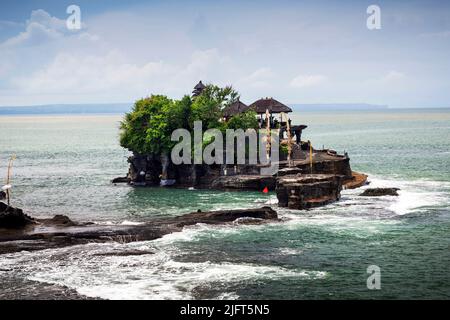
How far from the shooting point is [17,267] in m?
42.9

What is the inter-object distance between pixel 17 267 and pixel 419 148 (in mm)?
112556

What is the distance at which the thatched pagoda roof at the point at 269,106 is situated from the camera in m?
Result: 86.8

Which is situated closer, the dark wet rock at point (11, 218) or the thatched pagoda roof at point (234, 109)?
the dark wet rock at point (11, 218)

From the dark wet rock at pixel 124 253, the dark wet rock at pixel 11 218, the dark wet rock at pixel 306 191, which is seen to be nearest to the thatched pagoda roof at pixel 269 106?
the dark wet rock at pixel 306 191

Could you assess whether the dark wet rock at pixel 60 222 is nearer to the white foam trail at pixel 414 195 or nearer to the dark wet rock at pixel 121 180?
the white foam trail at pixel 414 195

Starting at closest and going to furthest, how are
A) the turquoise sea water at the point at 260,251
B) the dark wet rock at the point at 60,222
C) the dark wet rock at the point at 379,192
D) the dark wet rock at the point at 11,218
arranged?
the turquoise sea water at the point at 260,251
the dark wet rock at the point at 11,218
the dark wet rock at the point at 60,222
the dark wet rock at the point at 379,192

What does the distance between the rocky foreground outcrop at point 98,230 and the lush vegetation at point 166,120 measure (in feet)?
84.8

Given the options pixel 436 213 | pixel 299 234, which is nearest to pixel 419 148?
pixel 436 213

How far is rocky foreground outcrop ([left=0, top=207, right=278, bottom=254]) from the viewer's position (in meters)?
48.7

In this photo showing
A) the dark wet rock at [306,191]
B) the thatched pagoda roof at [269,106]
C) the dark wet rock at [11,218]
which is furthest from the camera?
the thatched pagoda roof at [269,106]

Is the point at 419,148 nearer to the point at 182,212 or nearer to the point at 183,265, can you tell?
the point at 182,212
